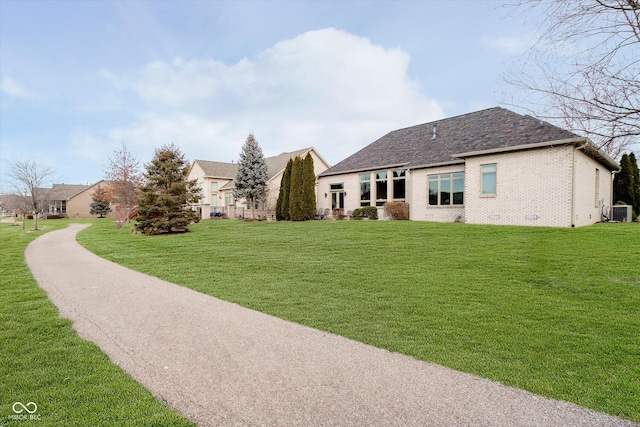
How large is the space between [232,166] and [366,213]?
28.0 m

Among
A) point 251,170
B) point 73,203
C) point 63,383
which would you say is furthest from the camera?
point 73,203

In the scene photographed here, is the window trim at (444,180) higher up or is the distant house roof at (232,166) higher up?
the distant house roof at (232,166)

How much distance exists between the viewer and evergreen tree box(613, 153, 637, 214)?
819 inches

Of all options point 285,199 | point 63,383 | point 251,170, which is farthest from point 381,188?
point 63,383

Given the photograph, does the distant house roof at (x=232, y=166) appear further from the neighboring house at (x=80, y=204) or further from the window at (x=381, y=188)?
the neighboring house at (x=80, y=204)

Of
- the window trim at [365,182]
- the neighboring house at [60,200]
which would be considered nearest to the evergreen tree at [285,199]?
the window trim at [365,182]

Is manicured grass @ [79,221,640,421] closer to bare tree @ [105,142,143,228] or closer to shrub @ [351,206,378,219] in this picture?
shrub @ [351,206,378,219]

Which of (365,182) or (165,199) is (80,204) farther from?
(365,182)

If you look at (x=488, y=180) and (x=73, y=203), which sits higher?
(x=488, y=180)

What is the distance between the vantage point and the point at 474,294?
600cm

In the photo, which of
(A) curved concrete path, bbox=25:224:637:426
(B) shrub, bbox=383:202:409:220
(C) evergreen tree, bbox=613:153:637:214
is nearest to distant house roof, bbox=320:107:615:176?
(B) shrub, bbox=383:202:409:220

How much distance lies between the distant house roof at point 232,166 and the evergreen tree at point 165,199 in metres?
14.5

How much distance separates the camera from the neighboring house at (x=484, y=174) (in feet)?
45.0

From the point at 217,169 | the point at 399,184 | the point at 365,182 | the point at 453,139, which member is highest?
the point at 217,169
